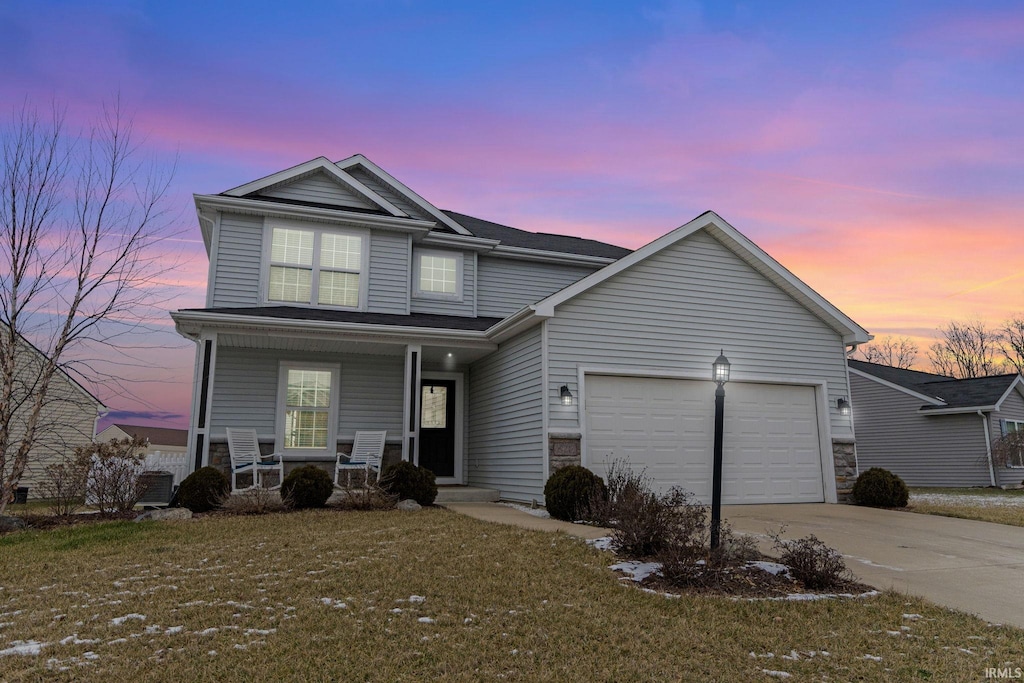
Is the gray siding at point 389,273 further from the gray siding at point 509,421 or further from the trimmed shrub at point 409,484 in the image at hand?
the trimmed shrub at point 409,484

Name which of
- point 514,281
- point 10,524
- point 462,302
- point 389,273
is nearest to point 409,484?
point 389,273

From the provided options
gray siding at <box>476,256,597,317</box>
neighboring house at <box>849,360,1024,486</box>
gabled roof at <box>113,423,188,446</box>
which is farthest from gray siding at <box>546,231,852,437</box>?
gabled roof at <box>113,423,188,446</box>

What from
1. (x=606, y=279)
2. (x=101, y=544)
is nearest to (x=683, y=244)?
(x=606, y=279)

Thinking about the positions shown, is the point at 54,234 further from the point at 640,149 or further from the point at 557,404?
the point at 640,149

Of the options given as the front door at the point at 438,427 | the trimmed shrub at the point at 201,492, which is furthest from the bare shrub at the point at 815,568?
the front door at the point at 438,427

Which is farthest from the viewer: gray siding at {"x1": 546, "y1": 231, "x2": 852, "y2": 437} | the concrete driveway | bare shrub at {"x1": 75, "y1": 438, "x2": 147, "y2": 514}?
gray siding at {"x1": 546, "y1": 231, "x2": 852, "y2": 437}

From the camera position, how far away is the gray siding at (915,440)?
19984 mm

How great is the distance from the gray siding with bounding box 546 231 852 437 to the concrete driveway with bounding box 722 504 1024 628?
2.50 m

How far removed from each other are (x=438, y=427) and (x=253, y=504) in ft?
16.2

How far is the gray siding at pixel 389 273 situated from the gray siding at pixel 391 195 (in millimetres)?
1044

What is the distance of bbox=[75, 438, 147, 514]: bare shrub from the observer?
29.4 ft

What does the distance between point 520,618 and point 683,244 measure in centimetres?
877

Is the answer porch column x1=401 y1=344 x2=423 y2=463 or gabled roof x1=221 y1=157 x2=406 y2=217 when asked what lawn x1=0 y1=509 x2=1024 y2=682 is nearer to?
porch column x1=401 y1=344 x2=423 y2=463

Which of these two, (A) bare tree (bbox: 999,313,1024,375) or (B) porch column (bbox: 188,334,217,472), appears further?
(A) bare tree (bbox: 999,313,1024,375)
